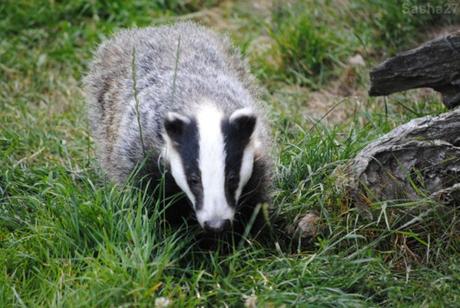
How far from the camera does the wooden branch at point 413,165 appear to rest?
15.6ft

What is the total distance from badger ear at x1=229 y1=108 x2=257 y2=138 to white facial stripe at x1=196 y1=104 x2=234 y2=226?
0.09 metres

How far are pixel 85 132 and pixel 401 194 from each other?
293cm

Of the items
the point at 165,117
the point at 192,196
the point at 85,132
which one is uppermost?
the point at 165,117

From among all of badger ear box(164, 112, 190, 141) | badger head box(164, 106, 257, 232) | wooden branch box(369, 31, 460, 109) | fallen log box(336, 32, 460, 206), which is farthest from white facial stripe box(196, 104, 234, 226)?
wooden branch box(369, 31, 460, 109)

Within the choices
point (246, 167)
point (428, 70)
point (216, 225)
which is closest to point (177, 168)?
point (246, 167)

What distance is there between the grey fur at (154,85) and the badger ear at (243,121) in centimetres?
25

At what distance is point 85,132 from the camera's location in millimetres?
6793

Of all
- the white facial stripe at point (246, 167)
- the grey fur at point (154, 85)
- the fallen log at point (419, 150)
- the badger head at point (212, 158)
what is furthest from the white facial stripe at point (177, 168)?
the fallen log at point (419, 150)

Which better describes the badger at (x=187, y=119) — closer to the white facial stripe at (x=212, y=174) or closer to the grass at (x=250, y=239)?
the white facial stripe at (x=212, y=174)

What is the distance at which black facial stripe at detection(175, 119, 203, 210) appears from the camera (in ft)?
14.6

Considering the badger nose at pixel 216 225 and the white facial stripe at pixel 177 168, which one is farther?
the white facial stripe at pixel 177 168

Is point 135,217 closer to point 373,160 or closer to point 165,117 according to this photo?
point 165,117

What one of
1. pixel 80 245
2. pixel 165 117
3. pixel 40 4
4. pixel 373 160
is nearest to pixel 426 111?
pixel 373 160

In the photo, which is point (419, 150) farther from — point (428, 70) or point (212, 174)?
point (212, 174)
